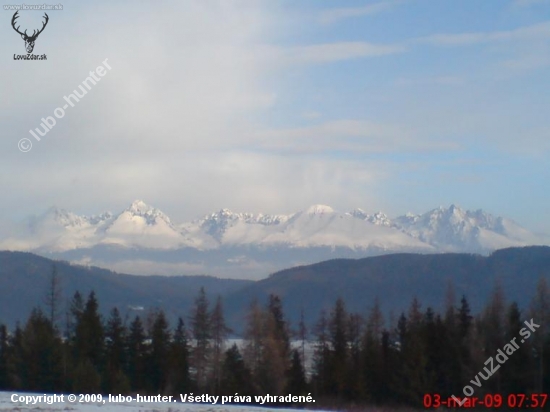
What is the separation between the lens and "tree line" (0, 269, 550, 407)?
61.1 meters

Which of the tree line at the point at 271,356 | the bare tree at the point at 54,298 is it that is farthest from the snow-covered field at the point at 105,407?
the bare tree at the point at 54,298

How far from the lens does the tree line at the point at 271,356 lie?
200ft

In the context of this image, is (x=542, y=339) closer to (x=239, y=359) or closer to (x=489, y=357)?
(x=489, y=357)

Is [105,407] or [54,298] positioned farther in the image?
[54,298]

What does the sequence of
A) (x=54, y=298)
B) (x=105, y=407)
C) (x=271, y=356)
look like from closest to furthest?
1. (x=105, y=407)
2. (x=271, y=356)
3. (x=54, y=298)

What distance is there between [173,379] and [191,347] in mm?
5450

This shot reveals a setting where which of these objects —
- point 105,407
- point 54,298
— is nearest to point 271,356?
point 54,298

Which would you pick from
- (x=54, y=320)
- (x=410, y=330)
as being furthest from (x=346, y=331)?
(x=54, y=320)

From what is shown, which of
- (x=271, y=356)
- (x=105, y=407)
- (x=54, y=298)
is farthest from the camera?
(x=54, y=298)

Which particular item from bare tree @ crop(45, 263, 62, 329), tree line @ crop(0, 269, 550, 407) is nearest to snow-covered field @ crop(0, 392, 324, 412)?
tree line @ crop(0, 269, 550, 407)

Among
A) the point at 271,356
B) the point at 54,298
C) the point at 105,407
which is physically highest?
the point at 54,298

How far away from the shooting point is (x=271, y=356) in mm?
64750

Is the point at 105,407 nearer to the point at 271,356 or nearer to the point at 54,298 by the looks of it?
the point at 271,356

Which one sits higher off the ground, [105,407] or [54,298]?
[54,298]
